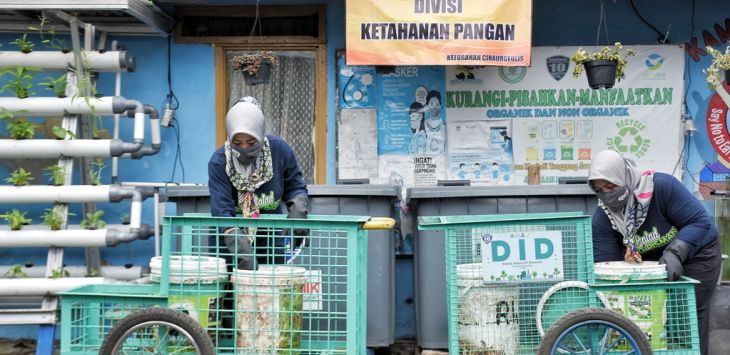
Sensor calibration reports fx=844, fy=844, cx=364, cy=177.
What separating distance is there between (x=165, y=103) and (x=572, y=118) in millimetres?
3721

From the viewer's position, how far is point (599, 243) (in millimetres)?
5090

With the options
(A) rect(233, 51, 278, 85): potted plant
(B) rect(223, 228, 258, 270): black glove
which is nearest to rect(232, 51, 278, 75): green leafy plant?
(A) rect(233, 51, 278, 85): potted plant

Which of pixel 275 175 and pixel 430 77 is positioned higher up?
pixel 430 77

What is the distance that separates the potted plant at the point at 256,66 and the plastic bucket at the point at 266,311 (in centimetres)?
357

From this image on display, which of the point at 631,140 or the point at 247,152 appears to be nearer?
the point at 247,152

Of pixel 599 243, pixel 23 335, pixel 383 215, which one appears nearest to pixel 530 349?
pixel 599 243

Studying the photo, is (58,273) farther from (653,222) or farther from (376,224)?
(653,222)

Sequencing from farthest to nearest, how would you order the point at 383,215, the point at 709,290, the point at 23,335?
the point at 23,335 → the point at 383,215 → the point at 709,290

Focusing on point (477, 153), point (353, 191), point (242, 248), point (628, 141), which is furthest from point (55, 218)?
point (628, 141)

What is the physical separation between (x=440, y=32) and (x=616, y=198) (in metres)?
2.69

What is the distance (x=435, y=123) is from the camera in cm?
770

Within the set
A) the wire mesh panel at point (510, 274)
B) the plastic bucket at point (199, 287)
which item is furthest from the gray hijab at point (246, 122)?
the wire mesh panel at point (510, 274)

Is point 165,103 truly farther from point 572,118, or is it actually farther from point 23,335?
point 572,118

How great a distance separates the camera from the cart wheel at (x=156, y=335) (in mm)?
3801
